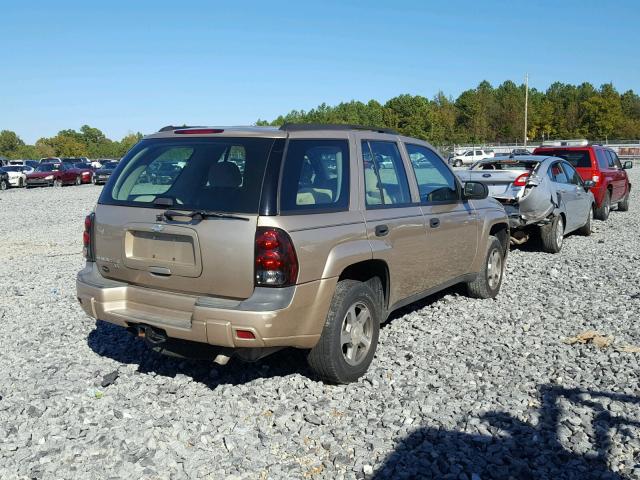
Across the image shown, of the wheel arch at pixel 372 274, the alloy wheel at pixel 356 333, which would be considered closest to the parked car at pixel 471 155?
the wheel arch at pixel 372 274

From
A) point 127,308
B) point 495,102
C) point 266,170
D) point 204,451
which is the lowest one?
point 204,451

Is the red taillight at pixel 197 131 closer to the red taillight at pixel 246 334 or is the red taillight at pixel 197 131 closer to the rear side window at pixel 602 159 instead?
the red taillight at pixel 246 334

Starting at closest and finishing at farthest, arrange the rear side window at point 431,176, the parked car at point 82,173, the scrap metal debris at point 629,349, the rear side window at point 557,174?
the scrap metal debris at point 629,349 < the rear side window at point 431,176 < the rear side window at point 557,174 < the parked car at point 82,173

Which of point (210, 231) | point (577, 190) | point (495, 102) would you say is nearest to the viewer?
point (210, 231)

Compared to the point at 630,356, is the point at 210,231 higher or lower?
higher

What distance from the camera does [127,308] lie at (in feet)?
14.8

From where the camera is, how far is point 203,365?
519 cm

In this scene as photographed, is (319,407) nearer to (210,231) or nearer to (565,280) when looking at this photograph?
(210,231)

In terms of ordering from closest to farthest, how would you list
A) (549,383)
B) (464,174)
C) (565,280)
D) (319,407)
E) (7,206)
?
(319,407) → (549,383) → (565,280) → (464,174) → (7,206)

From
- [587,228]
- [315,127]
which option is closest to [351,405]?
[315,127]

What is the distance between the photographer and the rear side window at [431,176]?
577 cm

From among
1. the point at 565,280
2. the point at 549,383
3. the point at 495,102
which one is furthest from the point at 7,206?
the point at 495,102

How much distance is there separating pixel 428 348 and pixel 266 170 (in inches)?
96.6

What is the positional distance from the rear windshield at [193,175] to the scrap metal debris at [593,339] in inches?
137
